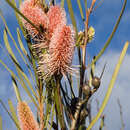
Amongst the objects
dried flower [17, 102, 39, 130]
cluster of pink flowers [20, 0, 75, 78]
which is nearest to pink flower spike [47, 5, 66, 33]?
cluster of pink flowers [20, 0, 75, 78]

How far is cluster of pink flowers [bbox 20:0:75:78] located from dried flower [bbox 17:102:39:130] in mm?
107

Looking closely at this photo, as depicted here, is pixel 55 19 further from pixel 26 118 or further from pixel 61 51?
pixel 26 118

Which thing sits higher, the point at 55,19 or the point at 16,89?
the point at 55,19

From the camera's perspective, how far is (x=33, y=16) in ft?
2.18

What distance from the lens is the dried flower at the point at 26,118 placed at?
2.25 feet

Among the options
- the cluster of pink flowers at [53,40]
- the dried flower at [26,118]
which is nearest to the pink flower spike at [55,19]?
the cluster of pink flowers at [53,40]

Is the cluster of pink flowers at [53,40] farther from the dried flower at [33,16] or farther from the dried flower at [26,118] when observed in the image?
the dried flower at [26,118]

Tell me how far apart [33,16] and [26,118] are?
0.88 ft

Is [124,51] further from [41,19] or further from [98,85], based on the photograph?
[41,19]

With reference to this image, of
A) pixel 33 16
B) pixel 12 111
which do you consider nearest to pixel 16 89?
pixel 12 111

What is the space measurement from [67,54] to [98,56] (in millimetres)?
71

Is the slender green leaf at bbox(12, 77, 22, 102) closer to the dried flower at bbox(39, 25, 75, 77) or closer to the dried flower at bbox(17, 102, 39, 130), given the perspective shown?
the dried flower at bbox(17, 102, 39, 130)

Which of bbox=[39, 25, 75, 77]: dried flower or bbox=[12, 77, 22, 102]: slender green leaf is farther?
bbox=[12, 77, 22, 102]: slender green leaf

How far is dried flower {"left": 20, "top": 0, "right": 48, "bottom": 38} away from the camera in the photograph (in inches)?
25.5
